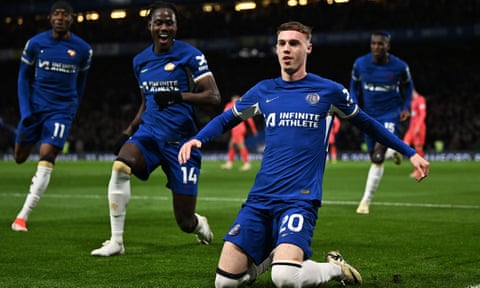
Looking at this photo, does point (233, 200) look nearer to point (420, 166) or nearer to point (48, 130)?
point (48, 130)

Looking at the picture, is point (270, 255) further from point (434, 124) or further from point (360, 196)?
point (434, 124)

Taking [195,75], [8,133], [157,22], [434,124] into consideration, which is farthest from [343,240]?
[8,133]

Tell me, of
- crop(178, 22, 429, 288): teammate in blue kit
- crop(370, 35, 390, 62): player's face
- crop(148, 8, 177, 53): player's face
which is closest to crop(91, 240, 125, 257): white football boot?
crop(148, 8, 177, 53): player's face

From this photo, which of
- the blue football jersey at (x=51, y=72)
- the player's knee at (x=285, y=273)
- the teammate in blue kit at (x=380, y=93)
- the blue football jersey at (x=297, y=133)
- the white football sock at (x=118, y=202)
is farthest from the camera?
the teammate in blue kit at (x=380, y=93)

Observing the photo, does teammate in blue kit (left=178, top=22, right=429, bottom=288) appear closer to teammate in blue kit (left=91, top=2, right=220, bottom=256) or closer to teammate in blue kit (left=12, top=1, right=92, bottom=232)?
teammate in blue kit (left=91, top=2, right=220, bottom=256)

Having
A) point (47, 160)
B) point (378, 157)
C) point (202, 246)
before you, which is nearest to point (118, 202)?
point (202, 246)

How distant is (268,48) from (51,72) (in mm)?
35790

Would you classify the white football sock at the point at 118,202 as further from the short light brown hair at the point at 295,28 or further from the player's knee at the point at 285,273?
the player's knee at the point at 285,273

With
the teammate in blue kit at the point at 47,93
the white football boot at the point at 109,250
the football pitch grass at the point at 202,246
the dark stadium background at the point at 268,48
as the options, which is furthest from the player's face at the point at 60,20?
the dark stadium background at the point at 268,48

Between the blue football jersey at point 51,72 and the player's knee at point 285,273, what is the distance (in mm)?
5210

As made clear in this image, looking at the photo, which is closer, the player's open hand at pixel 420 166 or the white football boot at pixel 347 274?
the player's open hand at pixel 420 166

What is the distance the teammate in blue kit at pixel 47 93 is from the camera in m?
9.56

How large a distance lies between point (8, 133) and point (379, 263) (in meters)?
41.9

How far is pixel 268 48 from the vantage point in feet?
148
